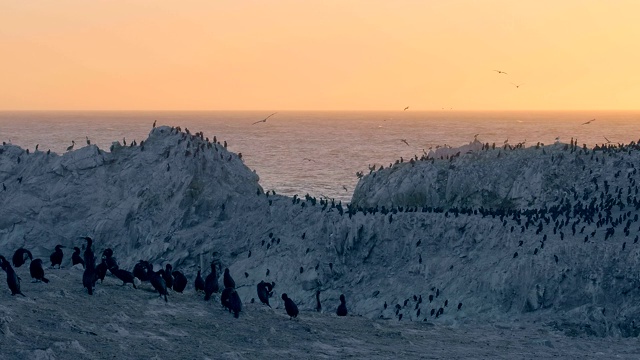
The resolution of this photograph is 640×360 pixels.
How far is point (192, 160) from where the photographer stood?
46688 millimetres

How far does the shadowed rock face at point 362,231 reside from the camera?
3281 centimetres

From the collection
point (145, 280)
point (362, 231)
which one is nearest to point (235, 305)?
point (145, 280)

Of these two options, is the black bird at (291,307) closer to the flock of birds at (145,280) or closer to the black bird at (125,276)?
the flock of birds at (145,280)

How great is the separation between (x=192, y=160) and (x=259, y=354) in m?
27.1

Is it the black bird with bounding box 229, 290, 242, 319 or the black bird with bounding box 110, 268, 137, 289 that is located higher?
the black bird with bounding box 110, 268, 137, 289

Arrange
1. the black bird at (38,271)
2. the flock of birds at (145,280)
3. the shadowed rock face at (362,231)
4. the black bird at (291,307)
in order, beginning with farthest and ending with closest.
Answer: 1. the shadowed rock face at (362,231)
2. the black bird at (291,307)
3. the black bird at (38,271)
4. the flock of birds at (145,280)

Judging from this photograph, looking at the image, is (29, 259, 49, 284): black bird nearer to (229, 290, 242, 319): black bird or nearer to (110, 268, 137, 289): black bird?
(110, 268, 137, 289): black bird

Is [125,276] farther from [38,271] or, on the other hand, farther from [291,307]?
[291,307]

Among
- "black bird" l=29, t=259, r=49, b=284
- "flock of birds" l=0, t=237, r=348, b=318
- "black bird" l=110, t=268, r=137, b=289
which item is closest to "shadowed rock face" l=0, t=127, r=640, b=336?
"flock of birds" l=0, t=237, r=348, b=318

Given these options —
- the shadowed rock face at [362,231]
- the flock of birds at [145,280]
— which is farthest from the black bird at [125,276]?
the shadowed rock face at [362,231]

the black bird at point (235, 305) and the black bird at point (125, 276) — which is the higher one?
the black bird at point (125, 276)

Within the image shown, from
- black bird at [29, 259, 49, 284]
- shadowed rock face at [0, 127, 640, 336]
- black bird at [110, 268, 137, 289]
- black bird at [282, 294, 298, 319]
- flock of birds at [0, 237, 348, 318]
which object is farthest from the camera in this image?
shadowed rock face at [0, 127, 640, 336]

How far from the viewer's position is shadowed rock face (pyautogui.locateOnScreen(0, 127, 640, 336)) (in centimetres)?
3281

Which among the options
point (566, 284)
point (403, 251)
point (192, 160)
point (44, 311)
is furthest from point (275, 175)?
point (44, 311)
